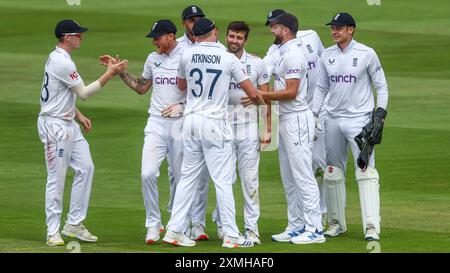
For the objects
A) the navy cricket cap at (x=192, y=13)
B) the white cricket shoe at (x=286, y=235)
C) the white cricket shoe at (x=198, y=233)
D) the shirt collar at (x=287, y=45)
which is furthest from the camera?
the navy cricket cap at (x=192, y=13)

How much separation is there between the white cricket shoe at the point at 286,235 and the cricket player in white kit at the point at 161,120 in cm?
123

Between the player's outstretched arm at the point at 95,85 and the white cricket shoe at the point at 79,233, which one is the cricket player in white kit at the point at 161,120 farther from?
the white cricket shoe at the point at 79,233

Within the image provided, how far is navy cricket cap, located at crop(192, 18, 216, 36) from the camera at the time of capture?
1267cm

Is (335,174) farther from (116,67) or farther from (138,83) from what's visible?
(116,67)

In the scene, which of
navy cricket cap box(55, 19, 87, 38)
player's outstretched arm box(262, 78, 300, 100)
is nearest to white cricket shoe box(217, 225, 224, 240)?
player's outstretched arm box(262, 78, 300, 100)

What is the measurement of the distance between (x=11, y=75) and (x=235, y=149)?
45.5 feet

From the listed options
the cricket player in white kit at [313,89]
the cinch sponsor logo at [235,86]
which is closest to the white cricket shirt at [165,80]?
the cinch sponsor logo at [235,86]

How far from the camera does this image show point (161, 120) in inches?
535

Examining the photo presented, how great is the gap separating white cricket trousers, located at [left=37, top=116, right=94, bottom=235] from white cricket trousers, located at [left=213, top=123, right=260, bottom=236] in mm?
1593

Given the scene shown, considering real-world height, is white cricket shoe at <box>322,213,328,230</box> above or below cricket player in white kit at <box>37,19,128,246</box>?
below

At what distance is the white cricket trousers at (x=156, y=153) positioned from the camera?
529 inches

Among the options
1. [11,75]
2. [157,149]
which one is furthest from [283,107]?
[11,75]

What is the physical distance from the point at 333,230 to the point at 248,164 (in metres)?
1.26

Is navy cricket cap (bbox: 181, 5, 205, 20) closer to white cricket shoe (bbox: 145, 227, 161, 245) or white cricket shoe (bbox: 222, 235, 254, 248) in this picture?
white cricket shoe (bbox: 145, 227, 161, 245)
